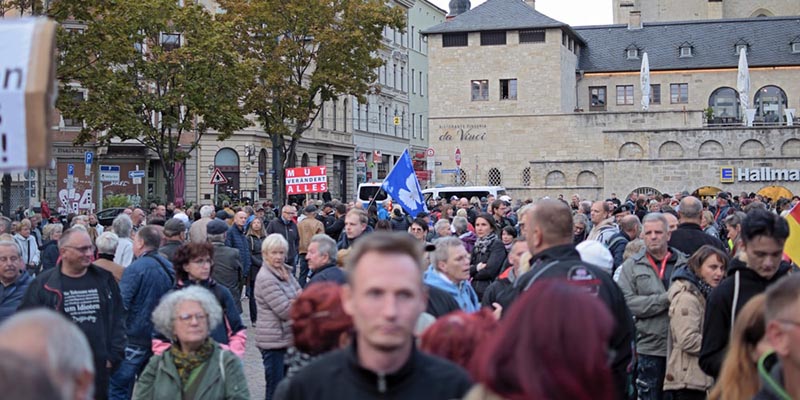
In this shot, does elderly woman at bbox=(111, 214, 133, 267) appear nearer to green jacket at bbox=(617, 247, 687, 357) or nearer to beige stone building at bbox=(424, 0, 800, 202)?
green jacket at bbox=(617, 247, 687, 357)

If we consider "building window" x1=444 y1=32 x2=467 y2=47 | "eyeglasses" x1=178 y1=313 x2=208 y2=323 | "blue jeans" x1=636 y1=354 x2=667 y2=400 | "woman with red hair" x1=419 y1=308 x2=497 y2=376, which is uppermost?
"building window" x1=444 y1=32 x2=467 y2=47

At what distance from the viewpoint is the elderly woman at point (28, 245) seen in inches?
675

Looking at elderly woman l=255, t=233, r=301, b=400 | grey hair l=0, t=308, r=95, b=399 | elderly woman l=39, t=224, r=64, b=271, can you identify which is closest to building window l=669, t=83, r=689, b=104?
elderly woman l=39, t=224, r=64, b=271

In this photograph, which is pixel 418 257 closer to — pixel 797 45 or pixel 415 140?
pixel 797 45

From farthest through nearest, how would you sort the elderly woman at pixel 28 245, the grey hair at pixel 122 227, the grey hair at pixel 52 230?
1. the elderly woman at pixel 28 245
2. the grey hair at pixel 52 230
3. the grey hair at pixel 122 227

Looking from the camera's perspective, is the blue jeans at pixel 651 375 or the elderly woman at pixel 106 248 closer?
the blue jeans at pixel 651 375

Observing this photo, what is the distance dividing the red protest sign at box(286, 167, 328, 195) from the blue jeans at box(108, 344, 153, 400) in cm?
2109

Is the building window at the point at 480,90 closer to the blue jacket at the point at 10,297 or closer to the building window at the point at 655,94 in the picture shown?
the building window at the point at 655,94

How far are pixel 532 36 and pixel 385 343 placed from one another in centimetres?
6377

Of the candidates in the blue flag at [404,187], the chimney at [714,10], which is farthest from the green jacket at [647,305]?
the chimney at [714,10]

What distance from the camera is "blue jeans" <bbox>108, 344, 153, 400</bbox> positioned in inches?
361

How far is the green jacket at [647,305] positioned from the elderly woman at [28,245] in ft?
35.8

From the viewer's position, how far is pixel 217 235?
41.1 feet

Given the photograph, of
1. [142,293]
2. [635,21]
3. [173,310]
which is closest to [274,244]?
[142,293]
